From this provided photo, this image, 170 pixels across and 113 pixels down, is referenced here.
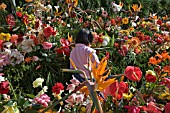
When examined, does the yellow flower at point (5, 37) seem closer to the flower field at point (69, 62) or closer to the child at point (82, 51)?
the flower field at point (69, 62)

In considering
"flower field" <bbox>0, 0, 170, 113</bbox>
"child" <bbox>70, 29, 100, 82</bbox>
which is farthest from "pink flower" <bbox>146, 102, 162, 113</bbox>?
"child" <bbox>70, 29, 100, 82</bbox>

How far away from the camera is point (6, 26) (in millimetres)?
3225

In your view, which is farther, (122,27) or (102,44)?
(122,27)

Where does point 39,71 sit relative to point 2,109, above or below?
below

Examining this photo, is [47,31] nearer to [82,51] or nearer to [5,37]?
[5,37]

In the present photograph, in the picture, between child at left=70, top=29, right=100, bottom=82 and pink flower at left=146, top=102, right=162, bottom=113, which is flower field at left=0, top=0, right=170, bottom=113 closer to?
pink flower at left=146, top=102, right=162, bottom=113

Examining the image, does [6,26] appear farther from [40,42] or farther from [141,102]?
[141,102]

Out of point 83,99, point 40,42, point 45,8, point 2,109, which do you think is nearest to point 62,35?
point 45,8

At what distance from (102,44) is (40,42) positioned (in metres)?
0.58

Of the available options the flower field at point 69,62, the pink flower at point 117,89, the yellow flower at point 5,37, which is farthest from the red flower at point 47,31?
the pink flower at point 117,89

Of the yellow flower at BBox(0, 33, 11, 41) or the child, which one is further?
the yellow flower at BBox(0, 33, 11, 41)

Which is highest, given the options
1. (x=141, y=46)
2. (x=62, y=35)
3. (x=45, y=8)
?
(x=45, y=8)

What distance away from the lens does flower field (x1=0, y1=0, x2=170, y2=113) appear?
3.71 ft

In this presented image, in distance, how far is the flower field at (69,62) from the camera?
3.71ft
